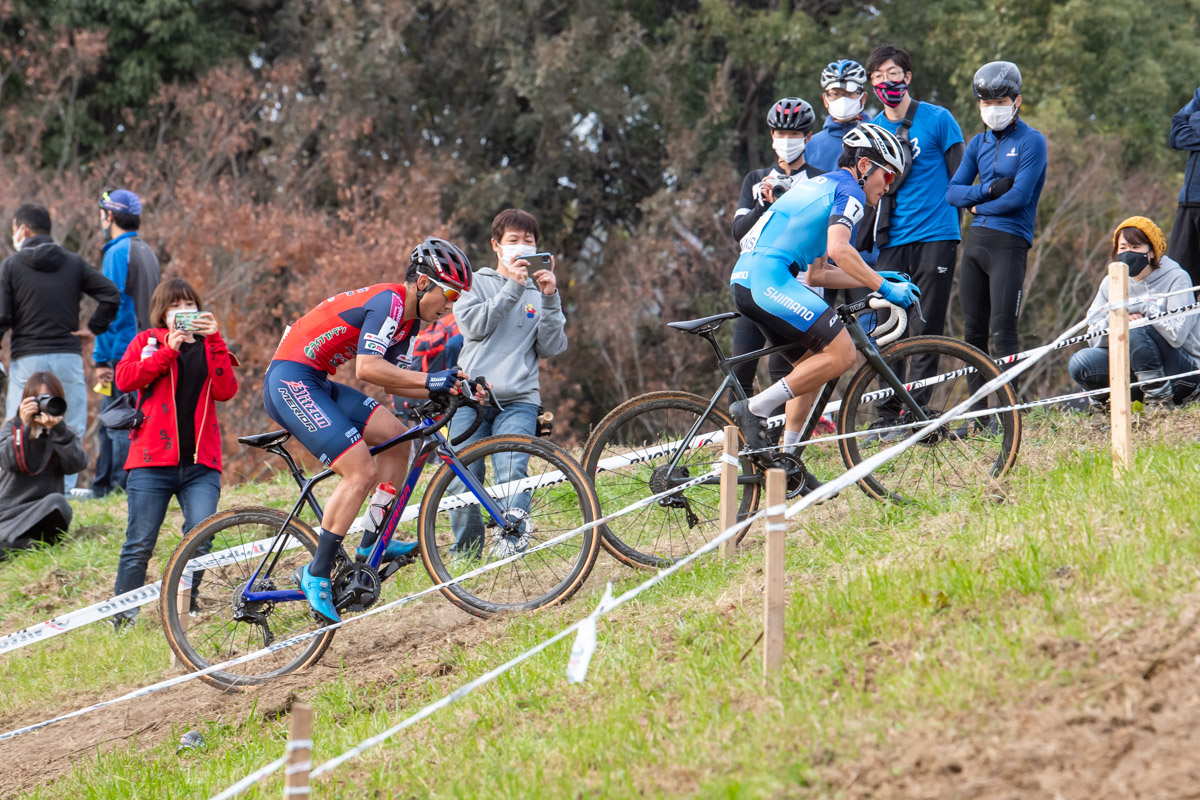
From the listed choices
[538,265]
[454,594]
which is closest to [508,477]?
[454,594]

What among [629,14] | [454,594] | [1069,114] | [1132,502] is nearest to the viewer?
[1132,502]

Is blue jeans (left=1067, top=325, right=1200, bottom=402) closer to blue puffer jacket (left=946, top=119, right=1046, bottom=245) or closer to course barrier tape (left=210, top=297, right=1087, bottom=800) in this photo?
blue puffer jacket (left=946, top=119, right=1046, bottom=245)

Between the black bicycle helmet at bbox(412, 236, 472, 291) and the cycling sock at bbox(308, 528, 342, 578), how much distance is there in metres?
1.43

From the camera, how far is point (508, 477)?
19.8ft

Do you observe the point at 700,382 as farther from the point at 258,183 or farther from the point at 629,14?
the point at 258,183

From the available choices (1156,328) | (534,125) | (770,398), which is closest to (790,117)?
(770,398)

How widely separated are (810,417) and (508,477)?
1685 millimetres

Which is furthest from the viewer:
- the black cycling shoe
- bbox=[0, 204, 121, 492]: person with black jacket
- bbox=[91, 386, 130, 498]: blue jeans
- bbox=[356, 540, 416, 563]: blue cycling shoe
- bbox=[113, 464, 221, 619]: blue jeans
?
bbox=[91, 386, 130, 498]: blue jeans

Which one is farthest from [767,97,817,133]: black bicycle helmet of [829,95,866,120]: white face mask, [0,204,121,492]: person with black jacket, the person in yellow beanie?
[0,204,121,492]: person with black jacket

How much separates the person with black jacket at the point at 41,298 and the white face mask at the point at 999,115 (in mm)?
7021

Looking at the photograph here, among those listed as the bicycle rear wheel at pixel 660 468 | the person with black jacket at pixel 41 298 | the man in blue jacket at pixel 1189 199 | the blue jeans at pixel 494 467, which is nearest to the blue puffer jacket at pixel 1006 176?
the man in blue jacket at pixel 1189 199

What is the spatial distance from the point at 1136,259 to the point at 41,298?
8.53m

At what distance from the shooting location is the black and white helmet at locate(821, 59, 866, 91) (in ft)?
25.4

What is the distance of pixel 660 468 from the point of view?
6.30 meters
